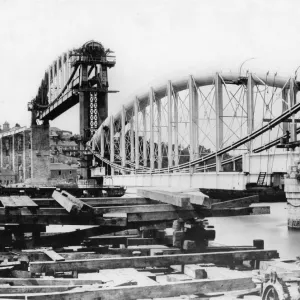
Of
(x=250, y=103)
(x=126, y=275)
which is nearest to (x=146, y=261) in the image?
(x=126, y=275)

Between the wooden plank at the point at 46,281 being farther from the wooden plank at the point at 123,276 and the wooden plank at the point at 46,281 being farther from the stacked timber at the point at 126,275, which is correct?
the wooden plank at the point at 123,276

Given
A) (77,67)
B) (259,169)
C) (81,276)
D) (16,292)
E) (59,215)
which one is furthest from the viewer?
(77,67)

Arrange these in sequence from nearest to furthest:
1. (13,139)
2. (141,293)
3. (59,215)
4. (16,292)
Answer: (141,293) → (16,292) → (59,215) → (13,139)

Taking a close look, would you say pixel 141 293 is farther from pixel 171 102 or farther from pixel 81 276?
pixel 171 102

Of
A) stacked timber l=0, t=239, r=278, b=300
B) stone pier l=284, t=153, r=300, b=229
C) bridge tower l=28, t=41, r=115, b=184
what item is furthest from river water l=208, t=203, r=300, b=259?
bridge tower l=28, t=41, r=115, b=184

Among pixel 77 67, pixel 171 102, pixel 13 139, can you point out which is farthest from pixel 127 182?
pixel 13 139

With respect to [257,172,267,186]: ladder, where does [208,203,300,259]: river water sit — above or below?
below

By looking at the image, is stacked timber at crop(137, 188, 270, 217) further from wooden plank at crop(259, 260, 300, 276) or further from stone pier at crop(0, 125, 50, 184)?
stone pier at crop(0, 125, 50, 184)
